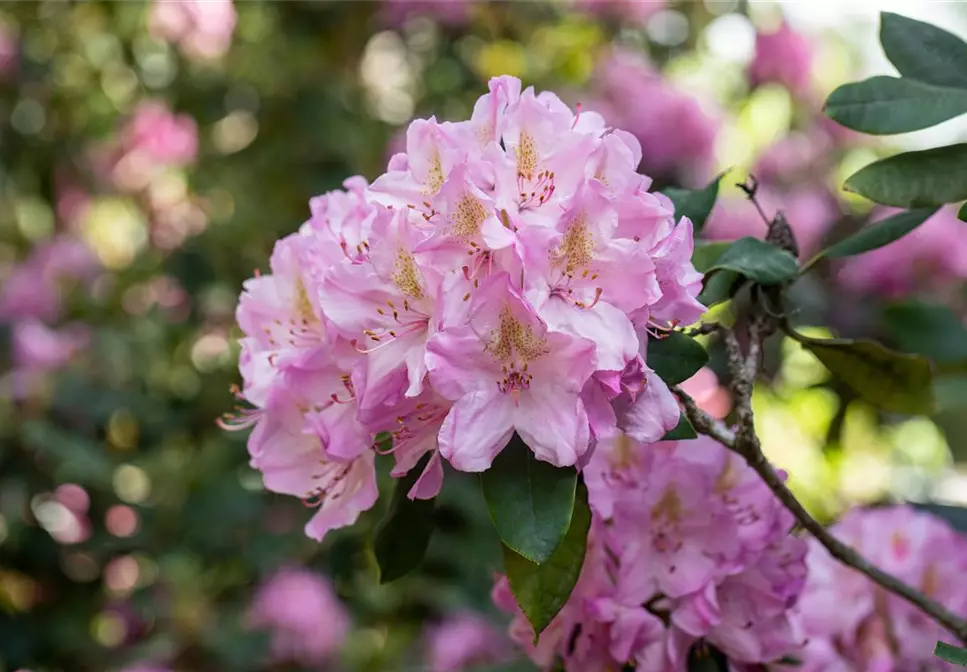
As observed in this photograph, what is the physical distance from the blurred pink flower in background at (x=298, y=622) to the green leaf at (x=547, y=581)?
119 centimetres

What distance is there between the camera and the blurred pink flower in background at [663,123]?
77.2 inches

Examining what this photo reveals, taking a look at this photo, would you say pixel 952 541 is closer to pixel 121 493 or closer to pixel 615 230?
pixel 615 230

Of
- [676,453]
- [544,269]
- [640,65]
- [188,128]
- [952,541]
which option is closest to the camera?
[544,269]

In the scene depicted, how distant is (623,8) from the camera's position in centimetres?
233

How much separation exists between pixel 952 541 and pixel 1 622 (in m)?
1.39

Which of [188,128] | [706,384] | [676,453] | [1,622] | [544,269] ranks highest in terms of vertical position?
[544,269]

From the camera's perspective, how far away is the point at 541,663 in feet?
2.33

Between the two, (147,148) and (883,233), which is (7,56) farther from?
(883,233)

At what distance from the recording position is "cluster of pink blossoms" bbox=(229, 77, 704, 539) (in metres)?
0.52

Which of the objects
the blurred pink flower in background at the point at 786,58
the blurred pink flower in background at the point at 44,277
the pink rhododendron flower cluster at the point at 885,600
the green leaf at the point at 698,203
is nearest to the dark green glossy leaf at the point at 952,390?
the pink rhododendron flower cluster at the point at 885,600

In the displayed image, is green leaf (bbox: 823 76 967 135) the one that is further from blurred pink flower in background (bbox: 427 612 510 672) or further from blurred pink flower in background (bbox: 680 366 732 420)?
blurred pink flower in background (bbox: 427 612 510 672)

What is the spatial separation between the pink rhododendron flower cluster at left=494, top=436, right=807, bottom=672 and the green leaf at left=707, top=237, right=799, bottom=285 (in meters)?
0.12

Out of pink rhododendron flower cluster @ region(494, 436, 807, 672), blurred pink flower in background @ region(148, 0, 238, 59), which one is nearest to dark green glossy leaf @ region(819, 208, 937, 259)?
pink rhododendron flower cluster @ region(494, 436, 807, 672)

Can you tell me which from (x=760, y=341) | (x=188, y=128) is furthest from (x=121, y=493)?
(x=760, y=341)
